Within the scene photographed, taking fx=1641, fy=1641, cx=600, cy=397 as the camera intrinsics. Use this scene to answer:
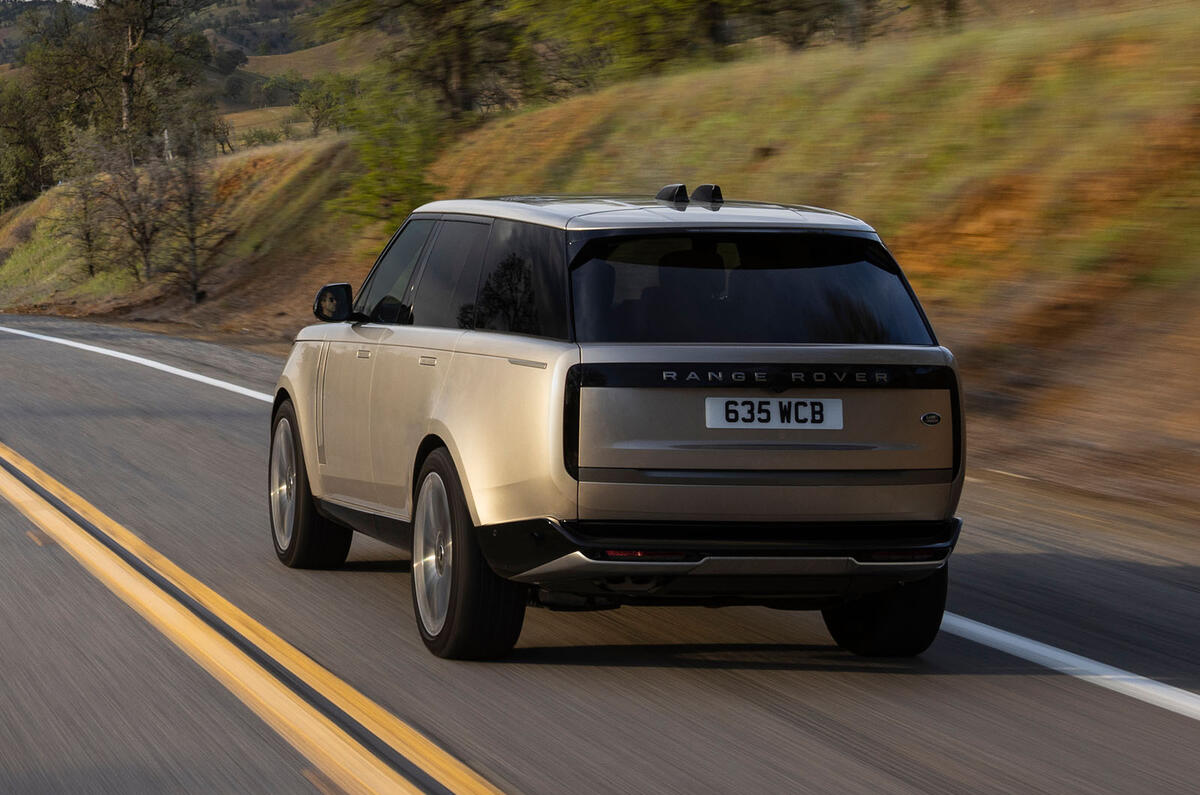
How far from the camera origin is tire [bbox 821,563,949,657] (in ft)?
19.9

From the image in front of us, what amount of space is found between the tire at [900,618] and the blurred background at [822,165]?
159 inches

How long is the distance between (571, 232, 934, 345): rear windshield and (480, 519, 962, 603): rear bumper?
25.6 inches

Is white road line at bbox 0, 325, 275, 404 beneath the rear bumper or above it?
beneath

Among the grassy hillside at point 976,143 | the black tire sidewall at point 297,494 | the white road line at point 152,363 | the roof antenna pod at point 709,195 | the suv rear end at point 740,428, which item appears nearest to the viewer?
the suv rear end at point 740,428

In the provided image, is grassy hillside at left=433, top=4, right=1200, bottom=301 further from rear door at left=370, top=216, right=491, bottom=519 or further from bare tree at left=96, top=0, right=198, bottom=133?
bare tree at left=96, top=0, right=198, bottom=133

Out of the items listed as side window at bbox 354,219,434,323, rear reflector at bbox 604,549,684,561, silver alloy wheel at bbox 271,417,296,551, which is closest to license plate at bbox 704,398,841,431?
rear reflector at bbox 604,549,684,561

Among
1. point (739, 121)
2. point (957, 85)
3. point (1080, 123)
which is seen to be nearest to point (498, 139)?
point (739, 121)

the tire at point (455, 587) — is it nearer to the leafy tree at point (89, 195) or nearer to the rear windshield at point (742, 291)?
the rear windshield at point (742, 291)

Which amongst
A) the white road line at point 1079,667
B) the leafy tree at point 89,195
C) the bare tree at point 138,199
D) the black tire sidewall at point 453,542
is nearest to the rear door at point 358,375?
the black tire sidewall at point 453,542

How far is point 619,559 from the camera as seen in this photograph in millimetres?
5383

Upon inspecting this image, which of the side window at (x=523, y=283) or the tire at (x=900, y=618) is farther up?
the side window at (x=523, y=283)

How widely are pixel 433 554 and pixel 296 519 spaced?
1.77 metres

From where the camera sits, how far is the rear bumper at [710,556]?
5.38 metres

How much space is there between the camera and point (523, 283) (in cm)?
595
